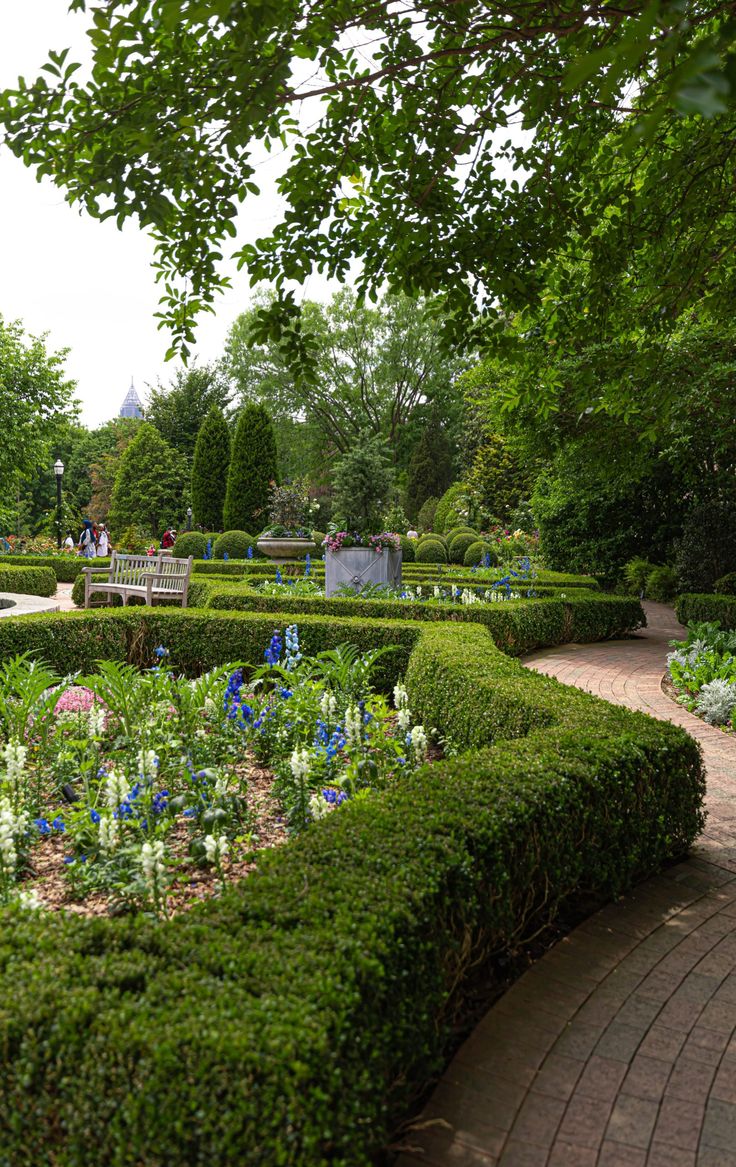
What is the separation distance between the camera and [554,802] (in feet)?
9.91

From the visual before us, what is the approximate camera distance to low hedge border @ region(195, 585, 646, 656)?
29.2 feet

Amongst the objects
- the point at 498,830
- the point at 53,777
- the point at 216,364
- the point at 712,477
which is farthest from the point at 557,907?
the point at 216,364

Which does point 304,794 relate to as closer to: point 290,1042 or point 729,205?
point 290,1042

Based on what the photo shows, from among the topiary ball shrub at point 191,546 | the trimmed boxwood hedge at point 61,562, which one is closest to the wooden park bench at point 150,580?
the trimmed boxwood hedge at point 61,562

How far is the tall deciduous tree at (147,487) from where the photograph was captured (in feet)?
110

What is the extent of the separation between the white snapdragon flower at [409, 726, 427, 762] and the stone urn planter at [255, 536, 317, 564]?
1463cm

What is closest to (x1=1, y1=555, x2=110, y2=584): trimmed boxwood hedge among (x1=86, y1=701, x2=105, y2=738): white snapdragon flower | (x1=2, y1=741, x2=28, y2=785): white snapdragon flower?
(x1=86, y1=701, x2=105, y2=738): white snapdragon flower

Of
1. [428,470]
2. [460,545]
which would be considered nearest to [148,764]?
[460,545]

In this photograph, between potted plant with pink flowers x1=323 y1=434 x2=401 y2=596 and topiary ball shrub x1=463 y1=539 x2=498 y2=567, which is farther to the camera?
topiary ball shrub x1=463 y1=539 x2=498 y2=567

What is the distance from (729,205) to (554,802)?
13.7ft

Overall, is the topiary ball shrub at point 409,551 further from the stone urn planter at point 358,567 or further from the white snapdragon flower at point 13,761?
the white snapdragon flower at point 13,761

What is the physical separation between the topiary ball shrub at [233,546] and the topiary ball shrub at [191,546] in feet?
5.08

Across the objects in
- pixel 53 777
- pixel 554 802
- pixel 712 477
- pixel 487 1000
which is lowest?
pixel 487 1000

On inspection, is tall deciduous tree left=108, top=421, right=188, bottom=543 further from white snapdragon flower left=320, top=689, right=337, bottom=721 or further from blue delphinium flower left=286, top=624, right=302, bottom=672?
white snapdragon flower left=320, top=689, right=337, bottom=721
